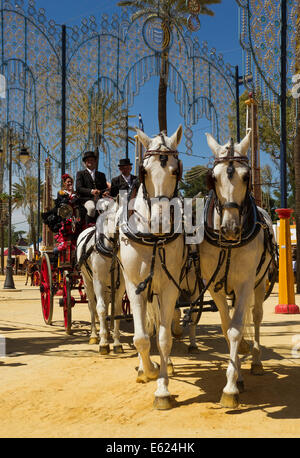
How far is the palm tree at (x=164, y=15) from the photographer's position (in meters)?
12.9

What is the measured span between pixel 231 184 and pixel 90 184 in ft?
14.5

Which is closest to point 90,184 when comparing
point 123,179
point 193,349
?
point 123,179

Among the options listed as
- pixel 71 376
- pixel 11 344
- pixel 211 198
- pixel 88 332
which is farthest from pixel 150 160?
pixel 88 332

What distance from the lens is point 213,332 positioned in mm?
9438

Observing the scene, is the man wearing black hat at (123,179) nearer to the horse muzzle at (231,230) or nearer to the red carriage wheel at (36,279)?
the horse muzzle at (231,230)

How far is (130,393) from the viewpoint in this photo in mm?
5121

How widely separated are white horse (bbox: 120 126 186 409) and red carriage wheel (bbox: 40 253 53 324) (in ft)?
16.4

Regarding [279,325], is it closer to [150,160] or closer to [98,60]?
[150,160]

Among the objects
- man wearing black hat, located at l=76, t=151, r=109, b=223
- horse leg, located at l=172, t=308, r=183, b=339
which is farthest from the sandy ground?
man wearing black hat, located at l=76, t=151, r=109, b=223

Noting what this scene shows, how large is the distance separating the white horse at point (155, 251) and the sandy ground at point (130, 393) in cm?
42

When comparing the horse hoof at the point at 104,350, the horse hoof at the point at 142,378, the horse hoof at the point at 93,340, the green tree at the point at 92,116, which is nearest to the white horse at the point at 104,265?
the horse hoof at the point at 104,350

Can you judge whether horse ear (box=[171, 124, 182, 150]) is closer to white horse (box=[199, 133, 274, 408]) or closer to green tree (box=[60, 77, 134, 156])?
white horse (box=[199, 133, 274, 408])

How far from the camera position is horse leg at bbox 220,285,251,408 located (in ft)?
14.9

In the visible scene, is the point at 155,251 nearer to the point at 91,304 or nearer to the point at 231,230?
the point at 231,230
